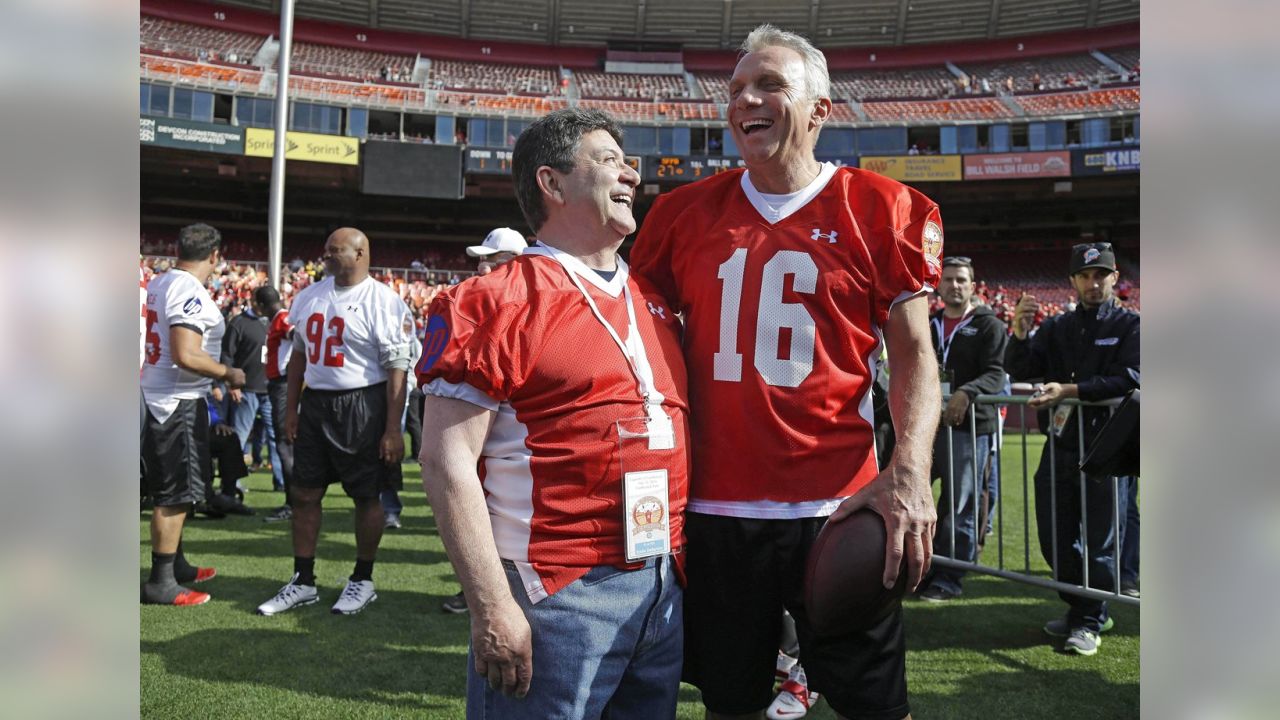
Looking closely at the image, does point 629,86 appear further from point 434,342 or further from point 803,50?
point 434,342

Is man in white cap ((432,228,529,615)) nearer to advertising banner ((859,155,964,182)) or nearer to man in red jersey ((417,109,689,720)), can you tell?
man in red jersey ((417,109,689,720))

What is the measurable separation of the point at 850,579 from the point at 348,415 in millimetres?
3261

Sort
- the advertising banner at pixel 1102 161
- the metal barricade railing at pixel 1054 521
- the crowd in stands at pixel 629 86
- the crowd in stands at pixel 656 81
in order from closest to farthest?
1. the metal barricade railing at pixel 1054 521
2. the advertising banner at pixel 1102 161
3. the crowd in stands at pixel 656 81
4. the crowd in stands at pixel 629 86

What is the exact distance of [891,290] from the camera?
6.22 ft

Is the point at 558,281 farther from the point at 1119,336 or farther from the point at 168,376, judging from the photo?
the point at 168,376

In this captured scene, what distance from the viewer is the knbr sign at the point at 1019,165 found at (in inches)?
1124

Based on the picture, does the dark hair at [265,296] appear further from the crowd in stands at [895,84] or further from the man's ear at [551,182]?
the crowd in stands at [895,84]

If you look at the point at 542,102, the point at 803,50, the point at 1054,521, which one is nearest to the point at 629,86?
the point at 542,102

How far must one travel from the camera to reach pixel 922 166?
29.3 m

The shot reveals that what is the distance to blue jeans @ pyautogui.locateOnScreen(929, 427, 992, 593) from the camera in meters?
4.62

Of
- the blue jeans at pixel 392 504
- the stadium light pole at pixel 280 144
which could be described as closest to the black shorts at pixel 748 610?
the blue jeans at pixel 392 504

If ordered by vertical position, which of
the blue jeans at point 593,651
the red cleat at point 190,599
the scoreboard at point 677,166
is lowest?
the red cleat at point 190,599
